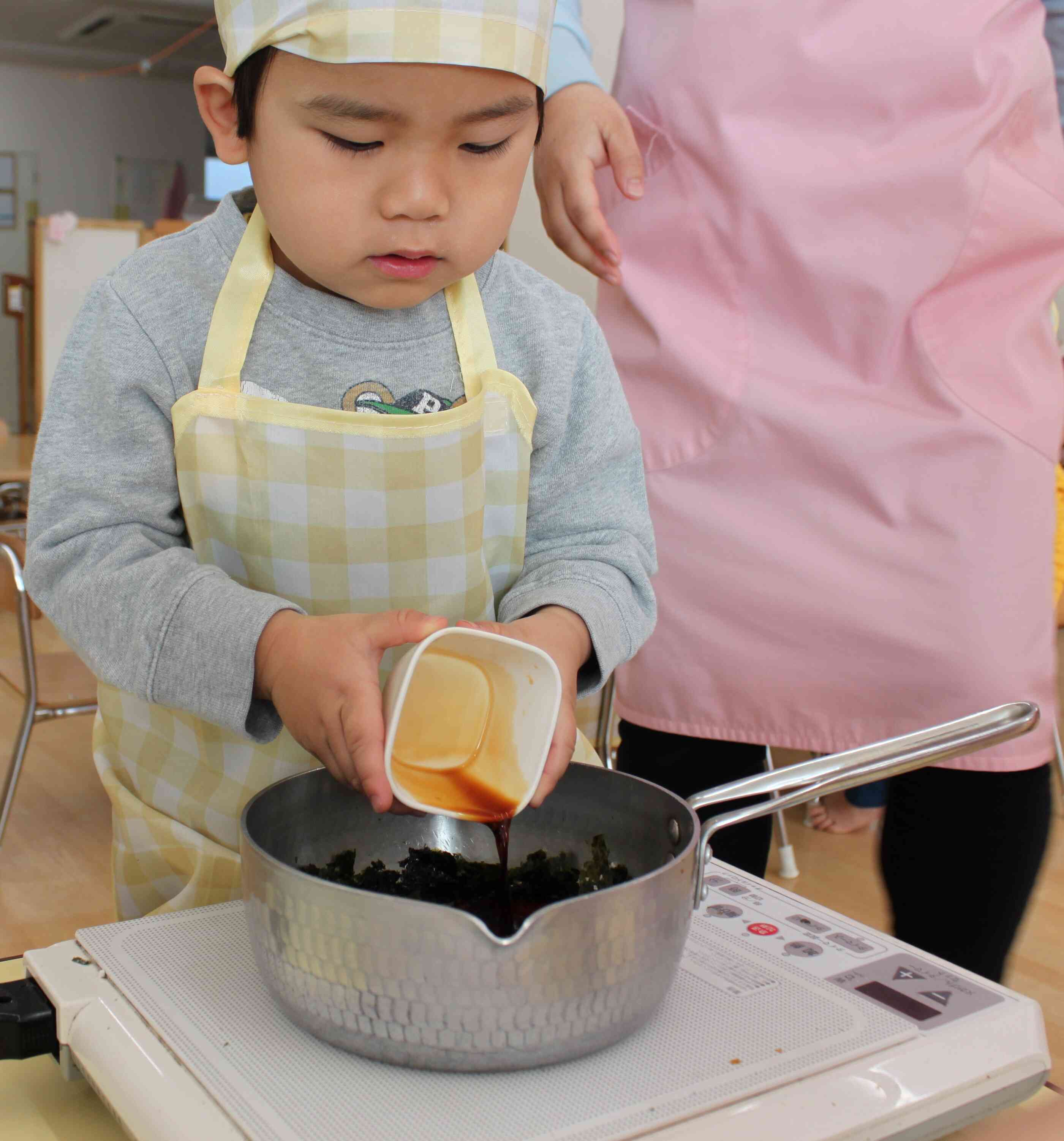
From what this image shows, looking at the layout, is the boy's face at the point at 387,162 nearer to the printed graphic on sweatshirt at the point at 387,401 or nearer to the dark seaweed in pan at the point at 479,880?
the printed graphic on sweatshirt at the point at 387,401

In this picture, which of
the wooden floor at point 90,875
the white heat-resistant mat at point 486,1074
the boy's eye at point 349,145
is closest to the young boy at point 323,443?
the boy's eye at point 349,145

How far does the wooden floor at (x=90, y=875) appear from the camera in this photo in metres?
1.76

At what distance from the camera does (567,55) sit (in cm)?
99

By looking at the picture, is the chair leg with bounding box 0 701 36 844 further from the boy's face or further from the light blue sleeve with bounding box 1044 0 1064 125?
the light blue sleeve with bounding box 1044 0 1064 125

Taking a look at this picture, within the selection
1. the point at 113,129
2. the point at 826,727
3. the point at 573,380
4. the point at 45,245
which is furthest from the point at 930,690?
the point at 113,129

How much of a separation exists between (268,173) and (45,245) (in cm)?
456

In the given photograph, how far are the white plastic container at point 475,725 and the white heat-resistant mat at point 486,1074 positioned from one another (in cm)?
11

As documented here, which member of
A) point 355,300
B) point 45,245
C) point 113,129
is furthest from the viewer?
point 113,129

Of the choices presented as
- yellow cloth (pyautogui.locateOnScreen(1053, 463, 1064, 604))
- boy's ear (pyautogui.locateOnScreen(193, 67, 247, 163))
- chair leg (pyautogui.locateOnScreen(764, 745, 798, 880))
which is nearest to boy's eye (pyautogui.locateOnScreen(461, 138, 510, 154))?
boy's ear (pyautogui.locateOnScreen(193, 67, 247, 163))

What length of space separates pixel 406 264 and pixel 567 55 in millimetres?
393

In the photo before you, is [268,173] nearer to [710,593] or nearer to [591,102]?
[591,102]

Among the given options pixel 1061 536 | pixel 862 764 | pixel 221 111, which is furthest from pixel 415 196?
pixel 1061 536

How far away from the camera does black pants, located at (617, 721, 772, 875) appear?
3.38 ft

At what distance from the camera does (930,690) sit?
3.12ft
